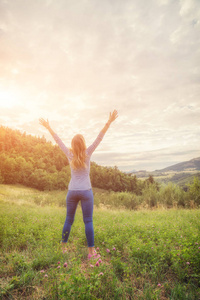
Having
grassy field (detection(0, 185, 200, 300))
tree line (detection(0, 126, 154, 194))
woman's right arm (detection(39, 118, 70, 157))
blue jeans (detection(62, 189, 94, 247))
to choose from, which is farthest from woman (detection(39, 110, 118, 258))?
tree line (detection(0, 126, 154, 194))

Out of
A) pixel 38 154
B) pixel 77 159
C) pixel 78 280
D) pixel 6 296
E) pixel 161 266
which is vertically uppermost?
pixel 38 154

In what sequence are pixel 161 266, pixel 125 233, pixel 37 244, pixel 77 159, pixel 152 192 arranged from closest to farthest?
1. pixel 161 266
2. pixel 77 159
3. pixel 37 244
4. pixel 125 233
5. pixel 152 192

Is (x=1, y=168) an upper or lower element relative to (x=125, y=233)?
upper

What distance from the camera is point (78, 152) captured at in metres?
3.67

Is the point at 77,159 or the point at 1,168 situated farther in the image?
the point at 1,168

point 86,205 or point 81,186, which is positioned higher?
point 81,186

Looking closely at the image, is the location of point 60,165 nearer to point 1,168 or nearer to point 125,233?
point 1,168

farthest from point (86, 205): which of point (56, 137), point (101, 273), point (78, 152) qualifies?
point (56, 137)

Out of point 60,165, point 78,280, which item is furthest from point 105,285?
point 60,165

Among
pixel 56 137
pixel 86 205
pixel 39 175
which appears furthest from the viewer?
pixel 39 175

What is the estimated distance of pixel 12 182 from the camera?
47.4 metres

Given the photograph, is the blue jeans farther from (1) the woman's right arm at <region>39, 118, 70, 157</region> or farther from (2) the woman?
(1) the woman's right arm at <region>39, 118, 70, 157</region>

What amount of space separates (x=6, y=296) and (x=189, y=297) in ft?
8.30

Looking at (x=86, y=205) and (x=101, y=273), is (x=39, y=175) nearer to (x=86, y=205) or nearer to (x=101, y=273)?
(x=86, y=205)
